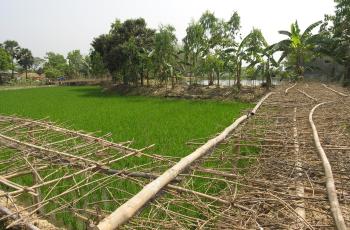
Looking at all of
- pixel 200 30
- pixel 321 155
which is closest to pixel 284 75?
pixel 200 30

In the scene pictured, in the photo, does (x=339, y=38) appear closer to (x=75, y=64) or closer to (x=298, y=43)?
(x=298, y=43)

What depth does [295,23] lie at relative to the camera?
14477 mm

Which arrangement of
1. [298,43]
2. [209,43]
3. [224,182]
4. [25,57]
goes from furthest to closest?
[25,57]
[209,43]
[298,43]
[224,182]

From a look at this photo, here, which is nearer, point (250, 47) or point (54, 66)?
point (250, 47)

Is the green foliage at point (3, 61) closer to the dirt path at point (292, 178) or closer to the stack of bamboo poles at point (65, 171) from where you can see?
the stack of bamboo poles at point (65, 171)

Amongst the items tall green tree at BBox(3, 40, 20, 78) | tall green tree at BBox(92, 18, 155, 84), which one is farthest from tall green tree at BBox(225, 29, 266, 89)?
tall green tree at BBox(3, 40, 20, 78)

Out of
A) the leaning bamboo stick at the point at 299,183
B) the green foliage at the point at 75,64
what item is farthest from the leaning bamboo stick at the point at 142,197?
the green foliage at the point at 75,64

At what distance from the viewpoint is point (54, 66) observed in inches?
2142

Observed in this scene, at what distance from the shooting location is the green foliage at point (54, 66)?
47438 millimetres

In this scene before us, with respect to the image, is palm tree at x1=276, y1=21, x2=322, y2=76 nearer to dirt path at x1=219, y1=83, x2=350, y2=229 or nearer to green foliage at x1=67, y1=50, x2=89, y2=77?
dirt path at x1=219, y1=83, x2=350, y2=229

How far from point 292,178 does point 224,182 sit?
84 cm

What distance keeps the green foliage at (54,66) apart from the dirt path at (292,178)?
4665cm

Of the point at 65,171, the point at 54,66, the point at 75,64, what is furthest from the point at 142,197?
the point at 54,66

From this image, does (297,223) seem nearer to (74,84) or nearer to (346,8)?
(346,8)
